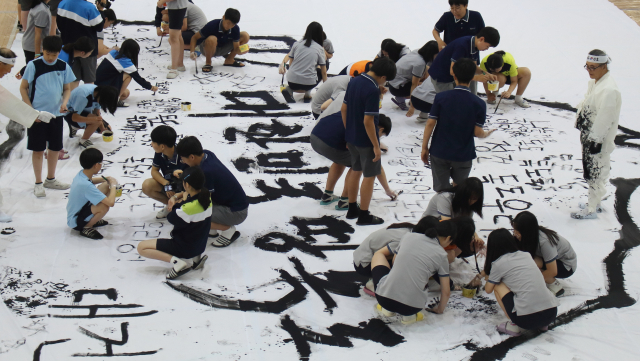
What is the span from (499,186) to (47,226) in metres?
3.34

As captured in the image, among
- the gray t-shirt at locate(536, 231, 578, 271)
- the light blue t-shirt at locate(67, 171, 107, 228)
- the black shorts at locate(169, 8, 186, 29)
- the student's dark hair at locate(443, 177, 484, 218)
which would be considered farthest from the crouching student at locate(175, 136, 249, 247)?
the black shorts at locate(169, 8, 186, 29)

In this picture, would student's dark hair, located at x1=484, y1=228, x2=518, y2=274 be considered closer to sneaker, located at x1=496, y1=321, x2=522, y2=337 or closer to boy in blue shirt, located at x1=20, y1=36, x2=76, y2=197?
sneaker, located at x1=496, y1=321, x2=522, y2=337

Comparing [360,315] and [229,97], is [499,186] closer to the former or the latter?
[360,315]

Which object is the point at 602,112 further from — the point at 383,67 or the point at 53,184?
the point at 53,184

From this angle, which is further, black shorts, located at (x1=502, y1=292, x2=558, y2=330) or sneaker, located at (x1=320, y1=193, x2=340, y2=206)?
sneaker, located at (x1=320, y1=193, x2=340, y2=206)

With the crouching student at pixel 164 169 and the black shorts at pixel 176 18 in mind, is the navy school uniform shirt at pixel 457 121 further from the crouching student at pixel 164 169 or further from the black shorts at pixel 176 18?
the black shorts at pixel 176 18

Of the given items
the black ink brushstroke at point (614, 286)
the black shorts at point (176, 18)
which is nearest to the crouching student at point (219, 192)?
the black ink brushstroke at point (614, 286)

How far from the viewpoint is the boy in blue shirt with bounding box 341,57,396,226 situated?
3.69 m

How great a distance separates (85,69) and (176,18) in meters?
1.33

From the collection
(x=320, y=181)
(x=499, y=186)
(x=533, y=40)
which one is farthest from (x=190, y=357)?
(x=533, y=40)

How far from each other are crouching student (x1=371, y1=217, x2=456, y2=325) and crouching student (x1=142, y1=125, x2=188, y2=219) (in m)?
1.54

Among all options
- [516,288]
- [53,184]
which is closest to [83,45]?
[53,184]

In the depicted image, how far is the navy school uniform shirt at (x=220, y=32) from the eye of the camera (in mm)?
6469

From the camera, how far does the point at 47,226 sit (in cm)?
376
